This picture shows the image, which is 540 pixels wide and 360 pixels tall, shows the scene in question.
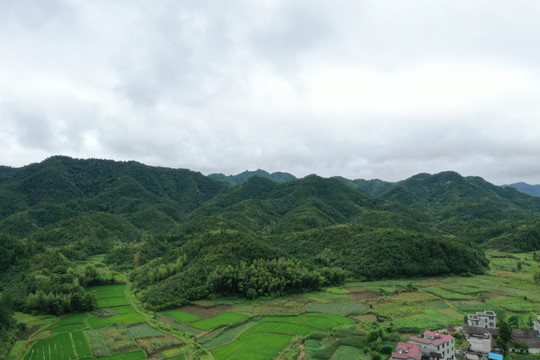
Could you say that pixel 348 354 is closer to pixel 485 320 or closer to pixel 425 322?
pixel 425 322

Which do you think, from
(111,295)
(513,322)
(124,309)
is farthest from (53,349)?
(513,322)

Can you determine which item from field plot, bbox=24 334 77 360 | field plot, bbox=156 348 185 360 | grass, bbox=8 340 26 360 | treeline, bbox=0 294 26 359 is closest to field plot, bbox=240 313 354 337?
field plot, bbox=156 348 185 360

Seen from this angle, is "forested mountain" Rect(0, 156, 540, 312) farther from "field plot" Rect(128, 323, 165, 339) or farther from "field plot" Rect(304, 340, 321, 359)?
"field plot" Rect(304, 340, 321, 359)

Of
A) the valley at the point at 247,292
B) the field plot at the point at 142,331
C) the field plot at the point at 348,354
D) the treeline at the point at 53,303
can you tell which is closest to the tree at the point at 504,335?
the valley at the point at 247,292

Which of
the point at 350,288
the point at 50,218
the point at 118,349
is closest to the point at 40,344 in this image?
the point at 118,349

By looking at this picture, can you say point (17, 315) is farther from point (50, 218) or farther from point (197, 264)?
point (50, 218)
